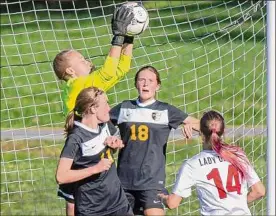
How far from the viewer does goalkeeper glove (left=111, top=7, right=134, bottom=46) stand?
772 cm

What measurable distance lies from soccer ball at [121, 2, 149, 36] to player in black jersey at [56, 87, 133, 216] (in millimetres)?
794

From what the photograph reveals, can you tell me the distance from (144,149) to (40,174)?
3010 mm

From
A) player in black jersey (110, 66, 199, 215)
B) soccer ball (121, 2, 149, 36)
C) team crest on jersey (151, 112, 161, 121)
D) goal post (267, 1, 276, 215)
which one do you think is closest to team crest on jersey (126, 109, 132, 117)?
player in black jersey (110, 66, 199, 215)

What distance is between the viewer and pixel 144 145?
8.22 metres

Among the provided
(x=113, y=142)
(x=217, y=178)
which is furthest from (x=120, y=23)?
(x=217, y=178)

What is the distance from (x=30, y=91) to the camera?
1412 cm

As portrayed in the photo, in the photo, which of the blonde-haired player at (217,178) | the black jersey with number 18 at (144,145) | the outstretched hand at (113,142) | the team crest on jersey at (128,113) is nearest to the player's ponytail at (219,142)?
the blonde-haired player at (217,178)

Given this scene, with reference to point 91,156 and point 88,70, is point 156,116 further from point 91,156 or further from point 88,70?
point 91,156

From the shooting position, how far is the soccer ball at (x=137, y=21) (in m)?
7.88

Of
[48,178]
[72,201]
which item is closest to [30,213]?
[48,178]

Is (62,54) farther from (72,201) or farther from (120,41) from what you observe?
(72,201)

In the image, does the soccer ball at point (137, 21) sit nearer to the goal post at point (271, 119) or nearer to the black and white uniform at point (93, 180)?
the black and white uniform at point (93, 180)

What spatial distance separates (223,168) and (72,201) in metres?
1.57

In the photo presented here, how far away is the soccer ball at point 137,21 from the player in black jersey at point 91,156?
794 mm
